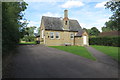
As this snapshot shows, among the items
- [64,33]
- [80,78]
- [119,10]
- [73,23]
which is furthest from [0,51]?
[73,23]

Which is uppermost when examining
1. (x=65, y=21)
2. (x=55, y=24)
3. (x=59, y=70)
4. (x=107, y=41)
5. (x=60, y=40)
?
(x=65, y=21)

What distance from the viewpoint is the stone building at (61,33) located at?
28.8 metres

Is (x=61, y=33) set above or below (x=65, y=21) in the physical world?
below

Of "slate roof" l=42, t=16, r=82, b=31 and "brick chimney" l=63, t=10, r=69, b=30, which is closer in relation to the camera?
"slate roof" l=42, t=16, r=82, b=31

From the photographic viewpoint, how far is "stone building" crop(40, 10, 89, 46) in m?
28.8

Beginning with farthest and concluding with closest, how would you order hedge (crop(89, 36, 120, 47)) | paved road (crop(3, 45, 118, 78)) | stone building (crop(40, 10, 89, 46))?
stone building (crop(40, 10, 89, 46))
hedge (crop(89, 36, 120, 47))
paved road (crop(3, 45, 118, 78))

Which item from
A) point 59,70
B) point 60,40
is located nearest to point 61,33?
point 60,40

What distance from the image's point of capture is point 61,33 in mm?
30234

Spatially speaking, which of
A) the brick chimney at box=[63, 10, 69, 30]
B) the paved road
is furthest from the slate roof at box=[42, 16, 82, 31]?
the paved road

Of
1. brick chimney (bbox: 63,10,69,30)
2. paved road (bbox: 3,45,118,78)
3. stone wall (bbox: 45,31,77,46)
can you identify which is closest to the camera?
paved road (bbox: 3,45,118,78)

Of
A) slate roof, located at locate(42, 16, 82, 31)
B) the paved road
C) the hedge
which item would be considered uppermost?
slate roof, located at locate(42, 16, 82, 31)

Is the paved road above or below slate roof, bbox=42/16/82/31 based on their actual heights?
below

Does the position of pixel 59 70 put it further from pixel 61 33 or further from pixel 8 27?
pixel 61 33

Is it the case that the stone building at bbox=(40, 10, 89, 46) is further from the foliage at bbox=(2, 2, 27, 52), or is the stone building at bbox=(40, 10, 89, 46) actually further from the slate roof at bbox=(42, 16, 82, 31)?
the foliage at bbox=(2, 2, 27, 52)
